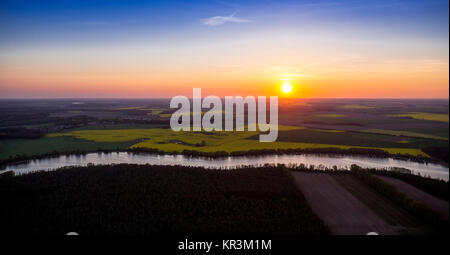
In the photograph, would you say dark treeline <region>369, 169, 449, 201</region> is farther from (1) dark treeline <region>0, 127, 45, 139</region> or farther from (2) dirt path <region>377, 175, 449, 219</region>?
(1) dark treeline <region>0, 127, 45, 139</region>

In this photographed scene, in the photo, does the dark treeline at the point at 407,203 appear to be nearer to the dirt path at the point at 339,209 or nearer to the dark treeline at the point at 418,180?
the dark treeline at the point at 418,180

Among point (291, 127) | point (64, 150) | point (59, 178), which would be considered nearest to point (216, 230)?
point (59, 178)

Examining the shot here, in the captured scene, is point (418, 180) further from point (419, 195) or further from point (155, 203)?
point (155, 203)

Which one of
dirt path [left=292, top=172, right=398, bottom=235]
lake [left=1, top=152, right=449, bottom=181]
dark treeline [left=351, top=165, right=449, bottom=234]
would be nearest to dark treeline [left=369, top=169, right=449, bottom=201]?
dark treeline [left=351, top=165, right=449, bottom=234]

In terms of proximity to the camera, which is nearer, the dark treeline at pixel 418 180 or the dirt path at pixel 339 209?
the dirt path at pixel 339 209

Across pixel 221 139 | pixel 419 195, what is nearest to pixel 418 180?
pixel 419 195

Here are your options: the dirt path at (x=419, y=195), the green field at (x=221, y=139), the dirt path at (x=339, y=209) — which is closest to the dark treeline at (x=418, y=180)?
the dirt path at (x=419, y=195)
